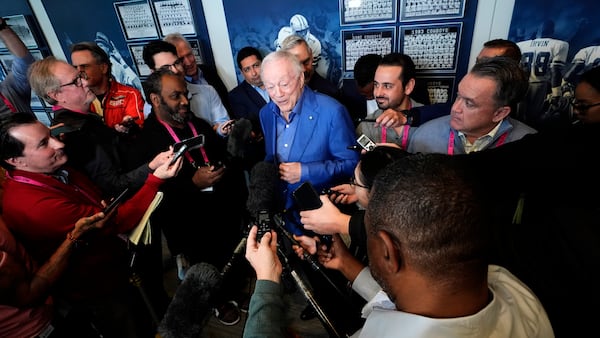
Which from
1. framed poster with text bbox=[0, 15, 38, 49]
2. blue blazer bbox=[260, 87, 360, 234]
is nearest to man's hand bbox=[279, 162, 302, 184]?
blue blazer bbox=[260, 87, 360, 234]

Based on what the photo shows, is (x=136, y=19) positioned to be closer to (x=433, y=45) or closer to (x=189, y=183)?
(x=189, y=183)

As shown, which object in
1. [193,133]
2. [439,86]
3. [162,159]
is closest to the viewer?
[162,159]

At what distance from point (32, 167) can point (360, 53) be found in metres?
2.69

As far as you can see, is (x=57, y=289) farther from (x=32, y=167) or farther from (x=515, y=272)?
(x=515, y=272)

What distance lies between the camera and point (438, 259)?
2.11 feet

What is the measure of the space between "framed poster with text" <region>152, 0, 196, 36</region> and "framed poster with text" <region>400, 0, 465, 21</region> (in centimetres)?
231

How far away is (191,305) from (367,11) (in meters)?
2.72

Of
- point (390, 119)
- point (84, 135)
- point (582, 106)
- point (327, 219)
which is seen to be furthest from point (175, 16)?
point (582, 106)

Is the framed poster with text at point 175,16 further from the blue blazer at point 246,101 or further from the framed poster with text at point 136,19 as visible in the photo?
the blue blazer at point 246,101

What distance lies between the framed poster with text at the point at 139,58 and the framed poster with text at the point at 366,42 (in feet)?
8.85

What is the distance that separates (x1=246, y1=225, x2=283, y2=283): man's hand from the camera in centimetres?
101

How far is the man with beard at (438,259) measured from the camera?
2.07ft

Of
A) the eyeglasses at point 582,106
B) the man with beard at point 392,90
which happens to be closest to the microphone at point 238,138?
the man with beard at point 392,90

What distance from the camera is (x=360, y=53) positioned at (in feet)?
9.08
